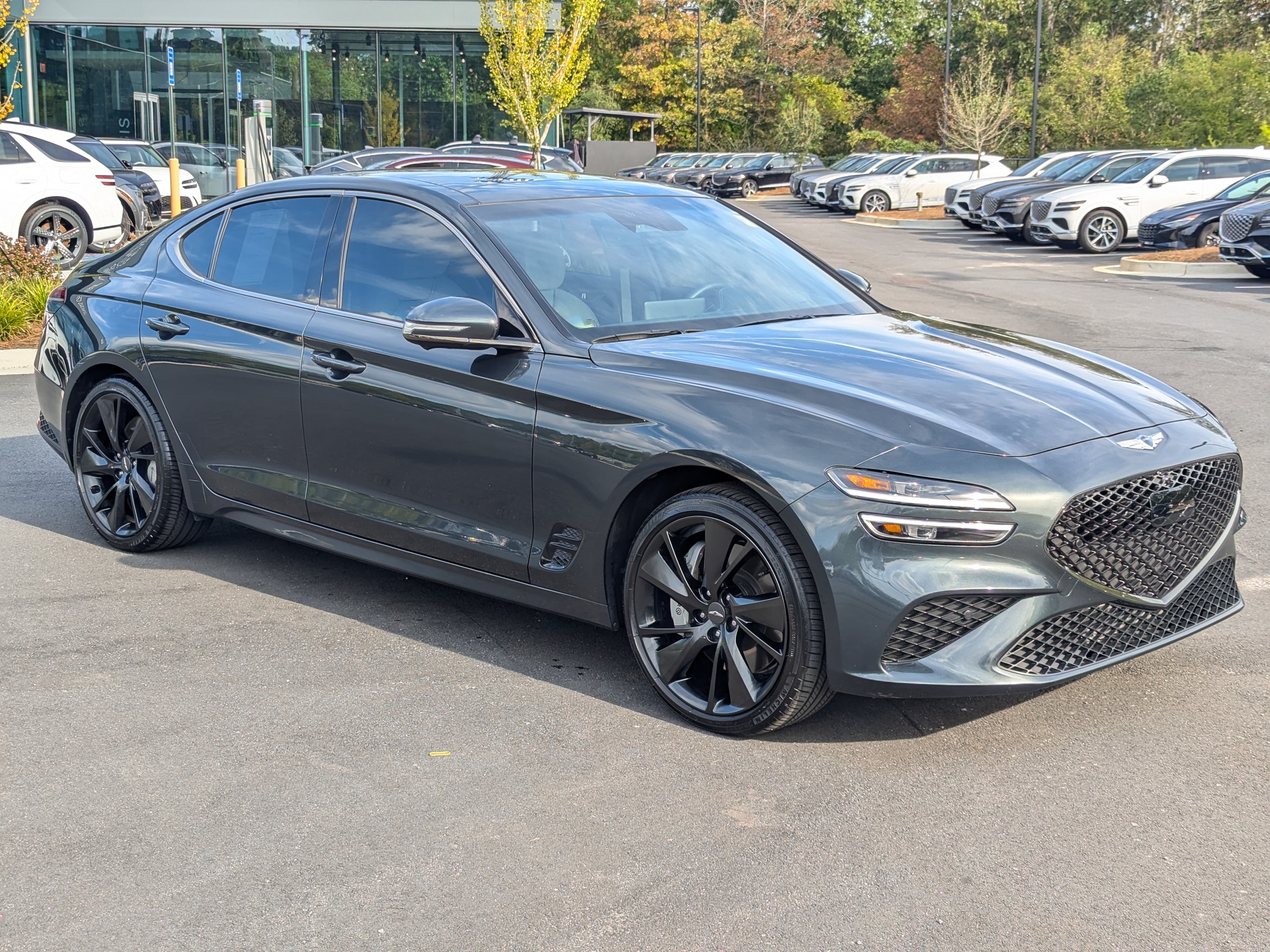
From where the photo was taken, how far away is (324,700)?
15.1ft

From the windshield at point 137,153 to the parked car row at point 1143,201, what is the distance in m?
16.1

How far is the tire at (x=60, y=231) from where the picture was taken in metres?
16.7

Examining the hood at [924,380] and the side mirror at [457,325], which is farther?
the side mirror at [457,325]

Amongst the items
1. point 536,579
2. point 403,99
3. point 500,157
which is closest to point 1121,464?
point 536,579

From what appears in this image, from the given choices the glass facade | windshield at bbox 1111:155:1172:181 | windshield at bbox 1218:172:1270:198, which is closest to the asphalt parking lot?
windshield at bbox 1218:172:1270:198

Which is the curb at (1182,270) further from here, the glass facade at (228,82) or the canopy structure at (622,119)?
the canopy structure at (622,119)

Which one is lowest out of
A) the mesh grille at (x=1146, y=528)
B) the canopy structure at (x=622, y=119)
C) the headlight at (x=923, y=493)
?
the mesh grille at (x=1146, y=528)

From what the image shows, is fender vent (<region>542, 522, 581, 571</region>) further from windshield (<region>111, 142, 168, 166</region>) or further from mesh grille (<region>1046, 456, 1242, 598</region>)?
windshield (<region>111, 142, 168, 166</region>)

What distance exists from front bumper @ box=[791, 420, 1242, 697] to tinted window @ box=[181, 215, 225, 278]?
3232 mm

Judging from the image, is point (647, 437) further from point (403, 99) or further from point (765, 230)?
point (403, 99)

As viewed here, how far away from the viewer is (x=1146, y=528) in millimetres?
4082

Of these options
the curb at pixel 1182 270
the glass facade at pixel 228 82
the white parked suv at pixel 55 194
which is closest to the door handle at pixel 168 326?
the white parked suv at pixel 55 194

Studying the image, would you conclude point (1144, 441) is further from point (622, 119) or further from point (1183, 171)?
point (622, 119)

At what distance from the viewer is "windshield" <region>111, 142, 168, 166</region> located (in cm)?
2409
